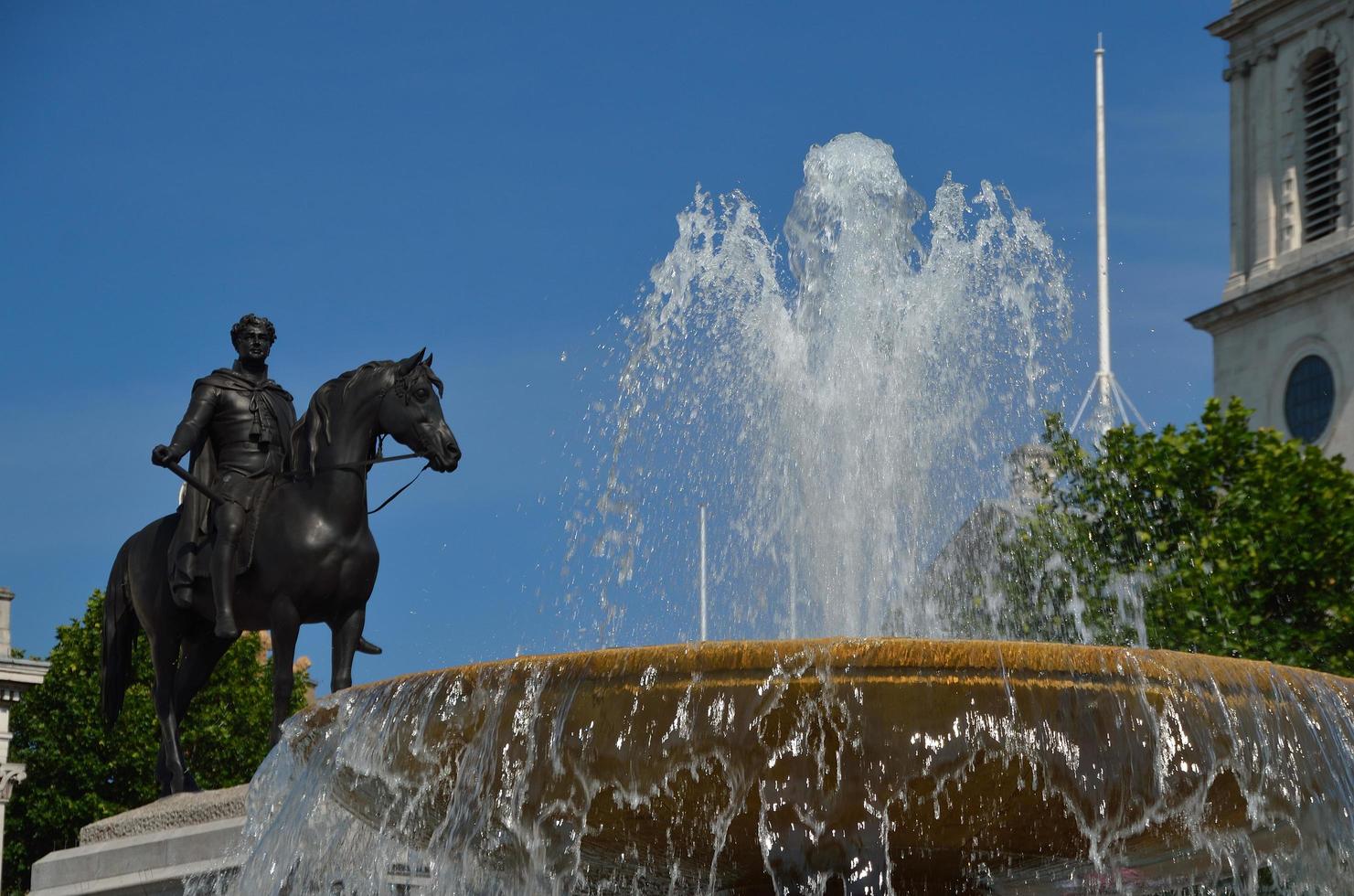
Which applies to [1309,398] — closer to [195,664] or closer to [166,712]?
[195,664]

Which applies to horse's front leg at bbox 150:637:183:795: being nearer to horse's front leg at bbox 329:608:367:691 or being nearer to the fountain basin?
horse's front leg at bbox 329:608:367:691

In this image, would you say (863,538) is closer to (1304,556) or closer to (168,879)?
(168,879)

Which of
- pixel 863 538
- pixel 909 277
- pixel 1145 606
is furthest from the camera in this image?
pixel 1145 606

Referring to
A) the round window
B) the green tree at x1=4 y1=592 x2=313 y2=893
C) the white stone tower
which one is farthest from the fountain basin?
the round window

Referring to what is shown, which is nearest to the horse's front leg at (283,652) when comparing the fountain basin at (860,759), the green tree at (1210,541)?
the fountain basin at (860,759)

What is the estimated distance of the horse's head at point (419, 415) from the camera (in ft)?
36.2

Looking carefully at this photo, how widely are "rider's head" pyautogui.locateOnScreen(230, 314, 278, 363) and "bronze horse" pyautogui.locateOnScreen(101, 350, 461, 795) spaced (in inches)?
21.7

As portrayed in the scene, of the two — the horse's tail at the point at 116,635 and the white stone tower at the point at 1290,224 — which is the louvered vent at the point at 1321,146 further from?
the horse's tail at the point at 116,635

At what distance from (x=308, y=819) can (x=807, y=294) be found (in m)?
6.31

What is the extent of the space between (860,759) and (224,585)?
5.31 metres

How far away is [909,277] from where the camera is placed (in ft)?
44.4

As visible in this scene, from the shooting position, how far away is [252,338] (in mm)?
11758

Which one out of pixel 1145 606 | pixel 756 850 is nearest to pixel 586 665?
pixel 756 850

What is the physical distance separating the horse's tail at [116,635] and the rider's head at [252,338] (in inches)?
57.3
